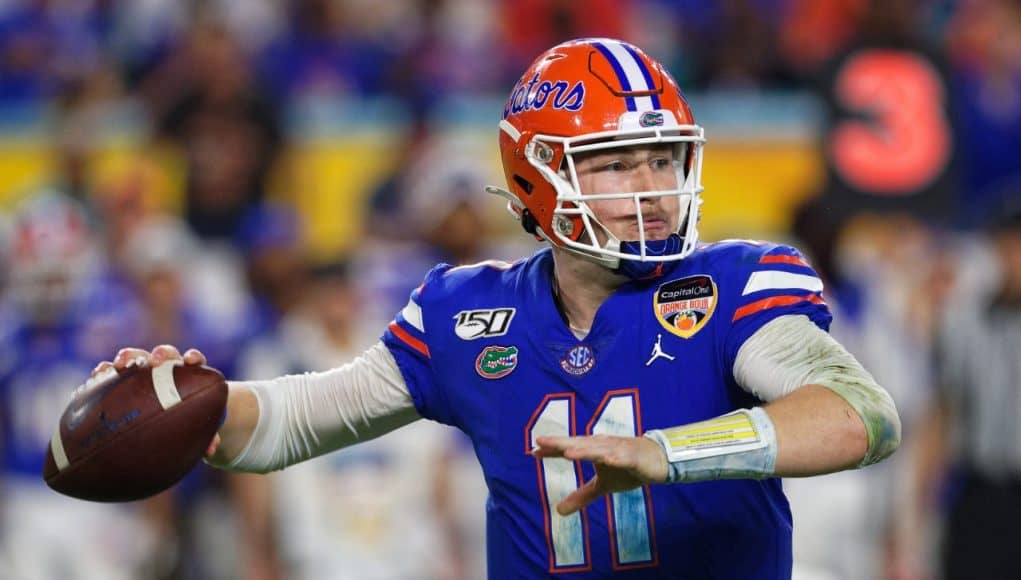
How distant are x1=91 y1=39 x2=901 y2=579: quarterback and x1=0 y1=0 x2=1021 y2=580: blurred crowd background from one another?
1342mm

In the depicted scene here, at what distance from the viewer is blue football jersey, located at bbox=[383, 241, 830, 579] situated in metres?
Result: 2.62

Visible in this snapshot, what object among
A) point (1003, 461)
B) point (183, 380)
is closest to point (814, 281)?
point (183, 380)

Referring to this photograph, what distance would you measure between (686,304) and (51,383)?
393 cm

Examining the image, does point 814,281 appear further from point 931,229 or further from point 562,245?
point 931,229

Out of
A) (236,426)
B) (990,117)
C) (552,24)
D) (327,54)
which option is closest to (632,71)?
(236,426)

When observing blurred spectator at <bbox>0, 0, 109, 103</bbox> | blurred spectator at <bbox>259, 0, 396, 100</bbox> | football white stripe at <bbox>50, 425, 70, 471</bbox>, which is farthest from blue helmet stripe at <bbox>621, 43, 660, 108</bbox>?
blurred spectator at <bbox>0, 0, 109, 103</bbox>

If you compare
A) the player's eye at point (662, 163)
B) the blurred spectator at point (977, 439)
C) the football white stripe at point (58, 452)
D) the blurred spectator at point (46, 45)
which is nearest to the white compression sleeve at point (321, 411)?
the football white stripe at point (58, 452)

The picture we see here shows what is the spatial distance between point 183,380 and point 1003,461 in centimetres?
380

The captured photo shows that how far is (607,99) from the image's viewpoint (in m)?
2.79

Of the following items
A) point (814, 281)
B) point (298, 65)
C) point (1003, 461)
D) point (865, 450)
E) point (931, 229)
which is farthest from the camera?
point (298, 65)

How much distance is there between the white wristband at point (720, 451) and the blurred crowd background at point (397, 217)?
5.62 ft

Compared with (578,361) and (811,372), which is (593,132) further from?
(811,372)

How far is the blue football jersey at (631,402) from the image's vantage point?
2.62 meters

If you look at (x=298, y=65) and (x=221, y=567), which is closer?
(x=221, y=567)
